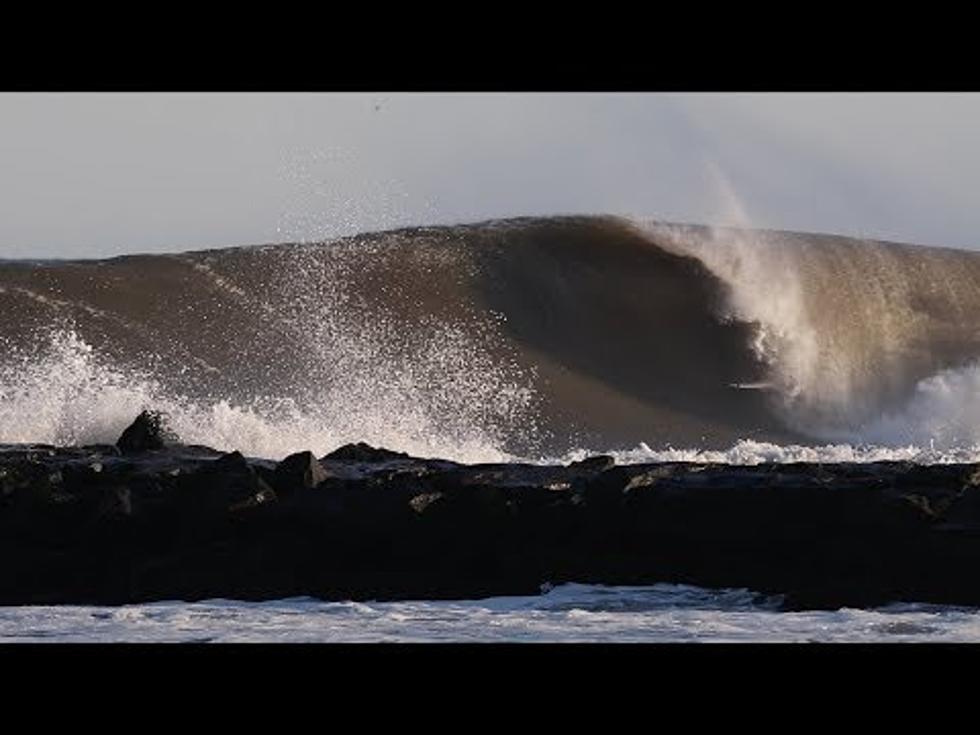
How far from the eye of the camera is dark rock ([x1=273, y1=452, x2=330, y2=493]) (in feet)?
42.9

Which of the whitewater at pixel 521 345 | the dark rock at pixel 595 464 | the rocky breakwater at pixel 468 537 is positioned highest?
the whitewater at pixel 521 345

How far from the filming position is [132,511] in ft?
42.0

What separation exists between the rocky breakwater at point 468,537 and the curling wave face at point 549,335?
9010 millimetres

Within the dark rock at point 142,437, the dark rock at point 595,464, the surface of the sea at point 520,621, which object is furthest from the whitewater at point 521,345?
the surface of the sea at point 520,621

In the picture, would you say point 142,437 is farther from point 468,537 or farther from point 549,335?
point 549,335

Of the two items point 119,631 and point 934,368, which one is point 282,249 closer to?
point 934,368

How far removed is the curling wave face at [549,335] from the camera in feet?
80.1

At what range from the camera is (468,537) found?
12617mm

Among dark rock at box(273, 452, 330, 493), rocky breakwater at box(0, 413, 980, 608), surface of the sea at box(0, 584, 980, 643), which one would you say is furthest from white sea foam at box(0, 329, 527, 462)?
surface of the sea at box(0, 584, 980, 643)

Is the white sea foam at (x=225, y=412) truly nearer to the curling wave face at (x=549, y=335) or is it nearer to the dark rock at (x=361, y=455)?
the curling wave face at (x=549, y=335)

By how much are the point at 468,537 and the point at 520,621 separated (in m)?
1.23

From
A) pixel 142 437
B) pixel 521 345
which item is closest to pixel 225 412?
pixel 142 437

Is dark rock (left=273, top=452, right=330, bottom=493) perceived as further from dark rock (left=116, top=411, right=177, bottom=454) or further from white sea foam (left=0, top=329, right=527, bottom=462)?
white sea foam (left=0, top=329, right=527, bottom=462)

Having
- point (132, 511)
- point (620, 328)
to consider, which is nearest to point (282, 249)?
point (620, 328)
